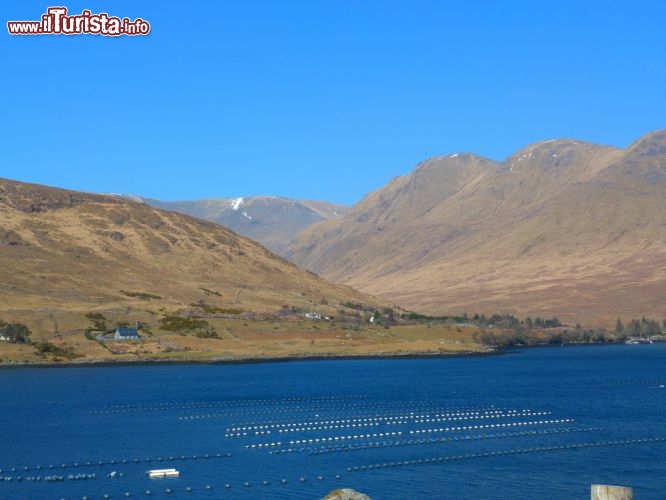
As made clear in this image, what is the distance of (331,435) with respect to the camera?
86.4 metres

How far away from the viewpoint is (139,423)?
97.3 meters

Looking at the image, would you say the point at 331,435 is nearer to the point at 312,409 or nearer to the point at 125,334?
the point at 312,409

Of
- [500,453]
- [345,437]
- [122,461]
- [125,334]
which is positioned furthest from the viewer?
[125,334]

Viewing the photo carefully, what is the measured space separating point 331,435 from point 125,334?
364ft

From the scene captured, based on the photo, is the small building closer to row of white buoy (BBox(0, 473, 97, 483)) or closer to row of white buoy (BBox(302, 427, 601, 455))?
row of white buoy (BBox(302, 427, 601, 455))

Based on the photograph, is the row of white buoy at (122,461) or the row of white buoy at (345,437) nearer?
the row of white buoy at (122,461)

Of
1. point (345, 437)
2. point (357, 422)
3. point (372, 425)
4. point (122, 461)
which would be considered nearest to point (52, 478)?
point (122, 461)

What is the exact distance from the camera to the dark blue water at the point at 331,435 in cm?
6481

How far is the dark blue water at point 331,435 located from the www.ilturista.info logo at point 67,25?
127 feet

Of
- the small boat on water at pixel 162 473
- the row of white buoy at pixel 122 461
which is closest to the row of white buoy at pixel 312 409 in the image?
the row of white buoy at pixel 122 461

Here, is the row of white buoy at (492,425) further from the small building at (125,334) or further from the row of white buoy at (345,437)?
the small building at (125,334)

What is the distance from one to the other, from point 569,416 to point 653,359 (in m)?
109

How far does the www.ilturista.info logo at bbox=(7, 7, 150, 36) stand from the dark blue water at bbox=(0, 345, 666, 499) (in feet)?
127

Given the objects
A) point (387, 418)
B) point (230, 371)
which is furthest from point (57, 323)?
point (387, 418)
